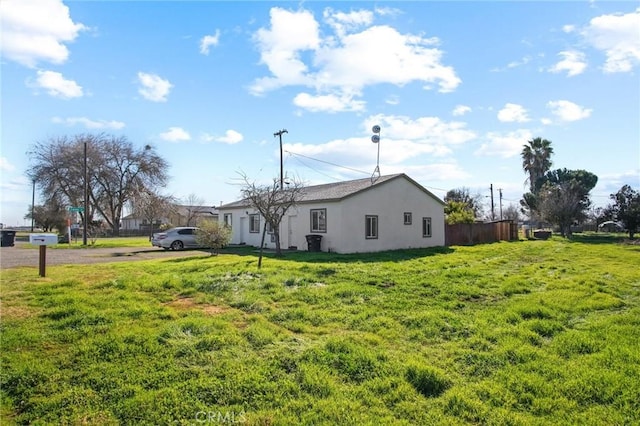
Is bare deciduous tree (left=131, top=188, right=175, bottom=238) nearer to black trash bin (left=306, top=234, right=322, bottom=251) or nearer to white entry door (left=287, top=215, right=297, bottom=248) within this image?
white entry door (left=287, top=215, right=297, bottom=248)

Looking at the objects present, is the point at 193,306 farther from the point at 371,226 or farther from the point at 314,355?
the point at 371,226

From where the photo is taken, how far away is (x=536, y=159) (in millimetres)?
53344

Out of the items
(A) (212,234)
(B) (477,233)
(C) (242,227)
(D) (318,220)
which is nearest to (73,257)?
(A) (212,234)

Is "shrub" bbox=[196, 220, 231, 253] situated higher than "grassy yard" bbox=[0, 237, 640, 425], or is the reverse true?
"shrub" bbox=[196, 220, 231, 253]

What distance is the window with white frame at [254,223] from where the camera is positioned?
982 inches

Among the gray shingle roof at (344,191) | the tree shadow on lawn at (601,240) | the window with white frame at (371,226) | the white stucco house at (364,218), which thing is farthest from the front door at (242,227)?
the tree shadow on lawn at (601,240)

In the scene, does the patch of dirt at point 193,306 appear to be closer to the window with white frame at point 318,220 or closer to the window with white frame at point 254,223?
the window with white frame at point 318,220

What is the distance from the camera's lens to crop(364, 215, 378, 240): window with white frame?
67.0 ft

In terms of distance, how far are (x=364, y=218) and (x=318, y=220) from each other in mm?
2334

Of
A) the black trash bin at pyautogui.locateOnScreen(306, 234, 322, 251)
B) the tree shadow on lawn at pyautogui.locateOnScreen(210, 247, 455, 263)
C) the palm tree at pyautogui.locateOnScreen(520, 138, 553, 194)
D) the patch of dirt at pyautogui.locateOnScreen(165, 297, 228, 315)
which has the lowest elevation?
the patch of dirt at pyautogui.locateOnScreen(165, 297, 228, 315)

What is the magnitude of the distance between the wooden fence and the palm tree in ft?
80.2

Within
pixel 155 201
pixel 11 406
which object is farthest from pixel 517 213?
pixel 11 406

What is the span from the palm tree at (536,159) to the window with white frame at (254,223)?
4320cm

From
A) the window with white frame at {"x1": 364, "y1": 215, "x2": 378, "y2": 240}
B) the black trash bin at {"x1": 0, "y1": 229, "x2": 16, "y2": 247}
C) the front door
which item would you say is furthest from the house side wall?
the black trash bin at {"x1": 0, "y1": 229, "x2": 16, "y2": 247}
